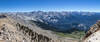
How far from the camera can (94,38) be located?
2003cm

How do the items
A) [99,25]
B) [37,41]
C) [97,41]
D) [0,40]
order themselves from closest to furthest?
[97,41] < [99,25] < [0,40] < [37,41]

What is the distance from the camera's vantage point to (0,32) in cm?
10006

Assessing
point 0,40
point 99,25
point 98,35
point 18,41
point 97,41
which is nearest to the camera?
point 97,41

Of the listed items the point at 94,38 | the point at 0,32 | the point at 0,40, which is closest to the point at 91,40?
the point at 94,38

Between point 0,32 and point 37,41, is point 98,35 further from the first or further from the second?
point 37,41

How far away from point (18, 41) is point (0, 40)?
53.8 ft

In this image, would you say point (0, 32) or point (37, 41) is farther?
point (37, 41)

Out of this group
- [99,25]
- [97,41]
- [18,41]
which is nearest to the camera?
[97,41]

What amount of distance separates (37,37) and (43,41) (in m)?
7.84

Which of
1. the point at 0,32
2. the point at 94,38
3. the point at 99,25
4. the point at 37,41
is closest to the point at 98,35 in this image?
the point at 94,38

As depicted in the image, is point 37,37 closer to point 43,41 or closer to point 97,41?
point 43,41

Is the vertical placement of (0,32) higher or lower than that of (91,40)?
lower

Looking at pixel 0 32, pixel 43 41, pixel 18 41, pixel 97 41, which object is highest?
pixel 97 41

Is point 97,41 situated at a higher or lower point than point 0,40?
higher
